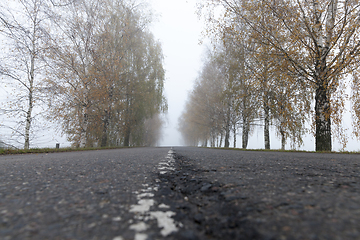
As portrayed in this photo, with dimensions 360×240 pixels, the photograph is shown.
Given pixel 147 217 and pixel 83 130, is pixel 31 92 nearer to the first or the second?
pixel 83 130

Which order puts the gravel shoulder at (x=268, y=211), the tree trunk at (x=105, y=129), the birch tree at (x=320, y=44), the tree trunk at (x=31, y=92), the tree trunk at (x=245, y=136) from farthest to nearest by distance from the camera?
the tree trunk at (x=245, y=136), the tree trunk at (x=105, y=129), the tree trunk at (x=31, y=92), the birch tree at (x=320, y=44), the gravel shoulder at (x=268, y=211)

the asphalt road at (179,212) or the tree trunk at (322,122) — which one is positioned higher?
the tree trunk at (322,122)

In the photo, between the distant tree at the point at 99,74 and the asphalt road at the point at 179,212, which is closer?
the asphalt road at the point at 179,212

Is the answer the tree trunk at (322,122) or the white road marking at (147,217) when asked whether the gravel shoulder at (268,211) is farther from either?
the tree trunk at (322,122)

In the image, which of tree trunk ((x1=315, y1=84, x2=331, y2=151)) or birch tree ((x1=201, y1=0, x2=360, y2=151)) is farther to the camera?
tree trunk ((x1=315, y1=84, x2=331, y2=151))

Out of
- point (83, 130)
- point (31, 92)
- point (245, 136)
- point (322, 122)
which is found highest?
point (31, 92)

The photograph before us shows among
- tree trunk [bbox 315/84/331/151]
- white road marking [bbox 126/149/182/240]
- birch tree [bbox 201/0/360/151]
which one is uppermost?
birch tree [bbox 201/0/360/151]

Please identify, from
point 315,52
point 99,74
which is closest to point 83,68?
point 99,74

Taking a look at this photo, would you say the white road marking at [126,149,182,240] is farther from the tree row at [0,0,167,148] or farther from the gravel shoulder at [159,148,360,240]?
the tree row at [0,0,167,148]

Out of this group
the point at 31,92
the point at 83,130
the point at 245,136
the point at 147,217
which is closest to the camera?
the point at 147,217

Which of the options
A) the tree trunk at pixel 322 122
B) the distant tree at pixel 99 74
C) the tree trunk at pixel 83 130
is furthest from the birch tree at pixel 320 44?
the tree trunk at pixel 83 130

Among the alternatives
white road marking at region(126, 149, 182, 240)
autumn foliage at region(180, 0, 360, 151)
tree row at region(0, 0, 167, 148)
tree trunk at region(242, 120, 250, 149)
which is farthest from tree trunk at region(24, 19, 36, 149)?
tree trunk at region(242, 120, 250, 149)

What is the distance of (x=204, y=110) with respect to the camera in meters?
19.2

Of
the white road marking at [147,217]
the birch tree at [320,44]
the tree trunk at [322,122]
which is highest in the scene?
the birch tree at [320,44]
